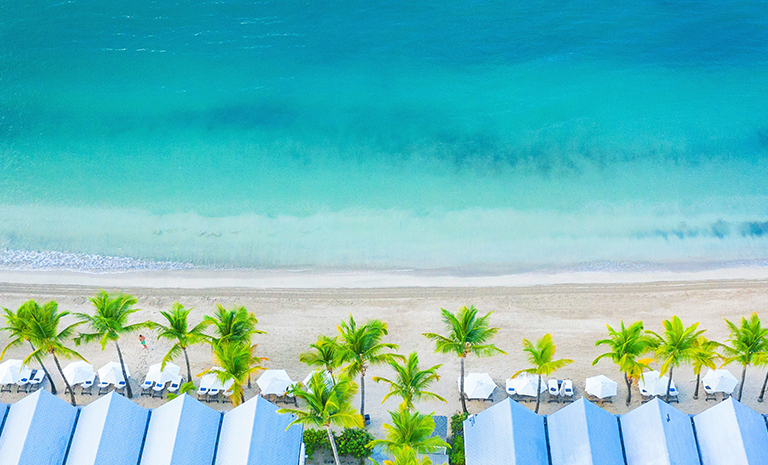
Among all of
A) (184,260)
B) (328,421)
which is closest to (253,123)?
(184,260)

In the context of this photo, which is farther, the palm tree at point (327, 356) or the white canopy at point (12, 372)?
the white canopy at point (12, 372)

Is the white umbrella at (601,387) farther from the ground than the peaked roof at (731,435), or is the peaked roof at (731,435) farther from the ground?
the white umbrella at (601,387)

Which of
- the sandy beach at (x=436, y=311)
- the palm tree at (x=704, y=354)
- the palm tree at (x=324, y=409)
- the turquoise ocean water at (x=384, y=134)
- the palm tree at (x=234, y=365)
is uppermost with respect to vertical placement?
the turquoise ocean water at (x=384, y=134)

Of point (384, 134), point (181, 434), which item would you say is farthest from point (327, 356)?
point (384, 134)

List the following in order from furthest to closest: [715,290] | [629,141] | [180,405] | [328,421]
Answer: [629,141] < [715,290] < [180,405] < [328,421]

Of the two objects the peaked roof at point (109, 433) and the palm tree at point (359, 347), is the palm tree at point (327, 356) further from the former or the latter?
the peaked roof at point (109, 433)

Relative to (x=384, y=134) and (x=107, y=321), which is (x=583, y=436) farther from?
(x=384, y=134)

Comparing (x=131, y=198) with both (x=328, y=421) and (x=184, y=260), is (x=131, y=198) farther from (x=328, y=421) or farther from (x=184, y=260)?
(x=328, y=421)

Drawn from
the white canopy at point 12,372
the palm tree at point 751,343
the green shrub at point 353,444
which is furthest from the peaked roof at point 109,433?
the palm tree at point 751,343
